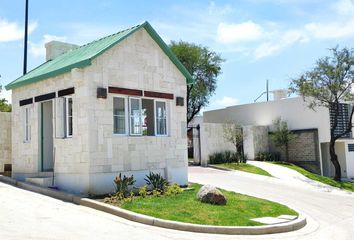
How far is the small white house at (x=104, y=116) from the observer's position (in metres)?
14.4

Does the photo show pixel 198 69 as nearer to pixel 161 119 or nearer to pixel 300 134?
pixel 300 134

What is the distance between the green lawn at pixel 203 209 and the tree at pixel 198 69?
72.8ft

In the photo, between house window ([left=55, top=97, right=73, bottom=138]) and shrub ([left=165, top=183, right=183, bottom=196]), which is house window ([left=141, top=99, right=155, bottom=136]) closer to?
shrub ([left=165, top=183, right=183, bottom=196])

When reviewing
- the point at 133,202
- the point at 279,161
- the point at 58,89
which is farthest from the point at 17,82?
the point at 279,161

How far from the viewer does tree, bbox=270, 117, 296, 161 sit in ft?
104

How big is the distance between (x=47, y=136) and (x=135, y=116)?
11.7 feet

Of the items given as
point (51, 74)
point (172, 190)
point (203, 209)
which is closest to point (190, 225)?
point (203, 209)

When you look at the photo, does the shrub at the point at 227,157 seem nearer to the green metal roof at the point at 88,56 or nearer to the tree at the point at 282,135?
the tree at the point at 282,135

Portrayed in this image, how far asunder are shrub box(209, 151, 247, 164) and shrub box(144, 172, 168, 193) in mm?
12875

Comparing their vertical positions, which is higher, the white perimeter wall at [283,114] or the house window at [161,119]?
the white perimeter wall at [283,114]

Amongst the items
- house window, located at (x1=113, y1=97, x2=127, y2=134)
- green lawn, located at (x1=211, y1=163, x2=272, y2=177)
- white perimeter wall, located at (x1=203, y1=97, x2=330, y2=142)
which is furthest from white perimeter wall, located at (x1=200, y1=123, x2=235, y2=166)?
house window, located at (x1=113, y1=97, x2=127, y2=134)

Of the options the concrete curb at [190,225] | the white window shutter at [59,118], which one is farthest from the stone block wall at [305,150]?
the white window shutter at [59,118]

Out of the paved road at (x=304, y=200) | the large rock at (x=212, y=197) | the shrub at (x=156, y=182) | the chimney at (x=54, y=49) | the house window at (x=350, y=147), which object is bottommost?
the paved road at (x=304, y=200)

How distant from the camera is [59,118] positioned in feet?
50.5
